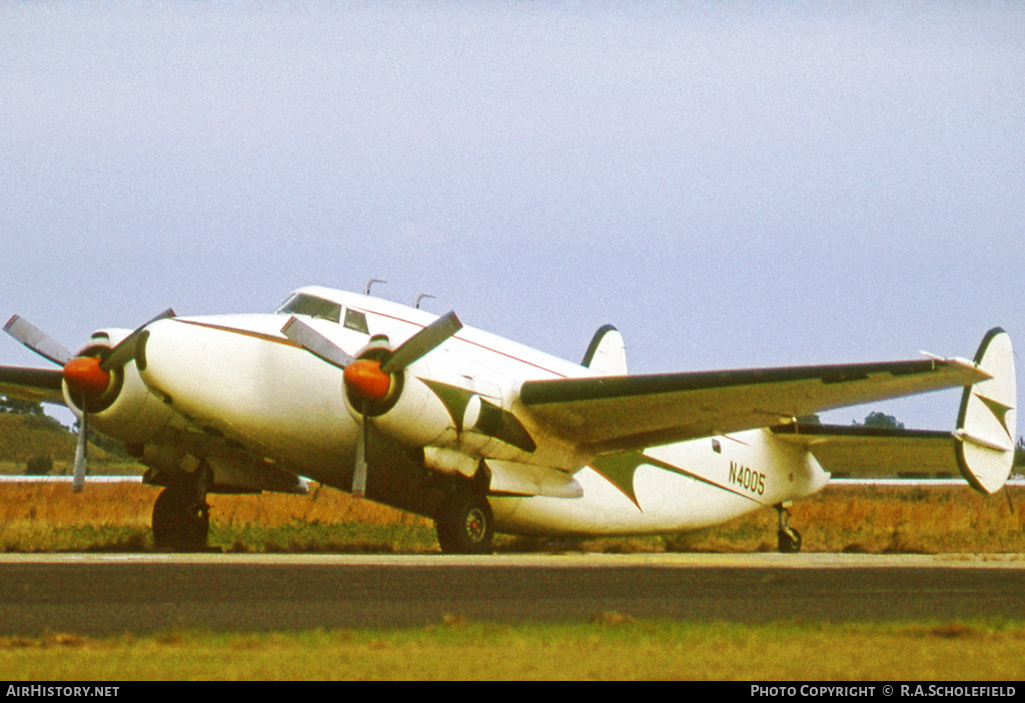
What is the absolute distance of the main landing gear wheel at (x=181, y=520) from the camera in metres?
18.0

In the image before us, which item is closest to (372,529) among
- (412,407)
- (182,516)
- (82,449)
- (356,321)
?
(182,516)

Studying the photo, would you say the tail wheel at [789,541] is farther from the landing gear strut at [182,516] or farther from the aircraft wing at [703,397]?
the landing gear strut at [182,516]

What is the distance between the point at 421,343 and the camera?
16109 millimetres

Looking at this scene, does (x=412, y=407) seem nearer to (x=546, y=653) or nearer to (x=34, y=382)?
(x=34, y=382)

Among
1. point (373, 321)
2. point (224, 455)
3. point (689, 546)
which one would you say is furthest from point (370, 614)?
point (689, 546)

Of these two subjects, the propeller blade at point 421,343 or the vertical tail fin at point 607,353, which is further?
the vertical tail fin at point 607,353

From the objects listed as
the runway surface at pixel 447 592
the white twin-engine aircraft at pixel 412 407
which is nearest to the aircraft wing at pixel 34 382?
the white twin-engine aircraft at pixel 412 407

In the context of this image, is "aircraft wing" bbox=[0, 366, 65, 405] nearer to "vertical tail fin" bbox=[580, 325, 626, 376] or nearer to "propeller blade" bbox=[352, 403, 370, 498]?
"propeller blade" bbox=[352, 403, 370, 498]

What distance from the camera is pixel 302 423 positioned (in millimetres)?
16875

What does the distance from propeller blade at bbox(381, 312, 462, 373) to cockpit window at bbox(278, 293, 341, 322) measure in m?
1.87

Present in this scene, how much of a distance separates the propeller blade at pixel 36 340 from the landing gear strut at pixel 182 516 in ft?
8.07

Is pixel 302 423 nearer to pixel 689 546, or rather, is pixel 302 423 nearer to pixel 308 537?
pixel 308 537

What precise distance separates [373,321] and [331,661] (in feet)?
39.0

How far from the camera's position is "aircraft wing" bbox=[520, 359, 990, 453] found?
53.1ft
